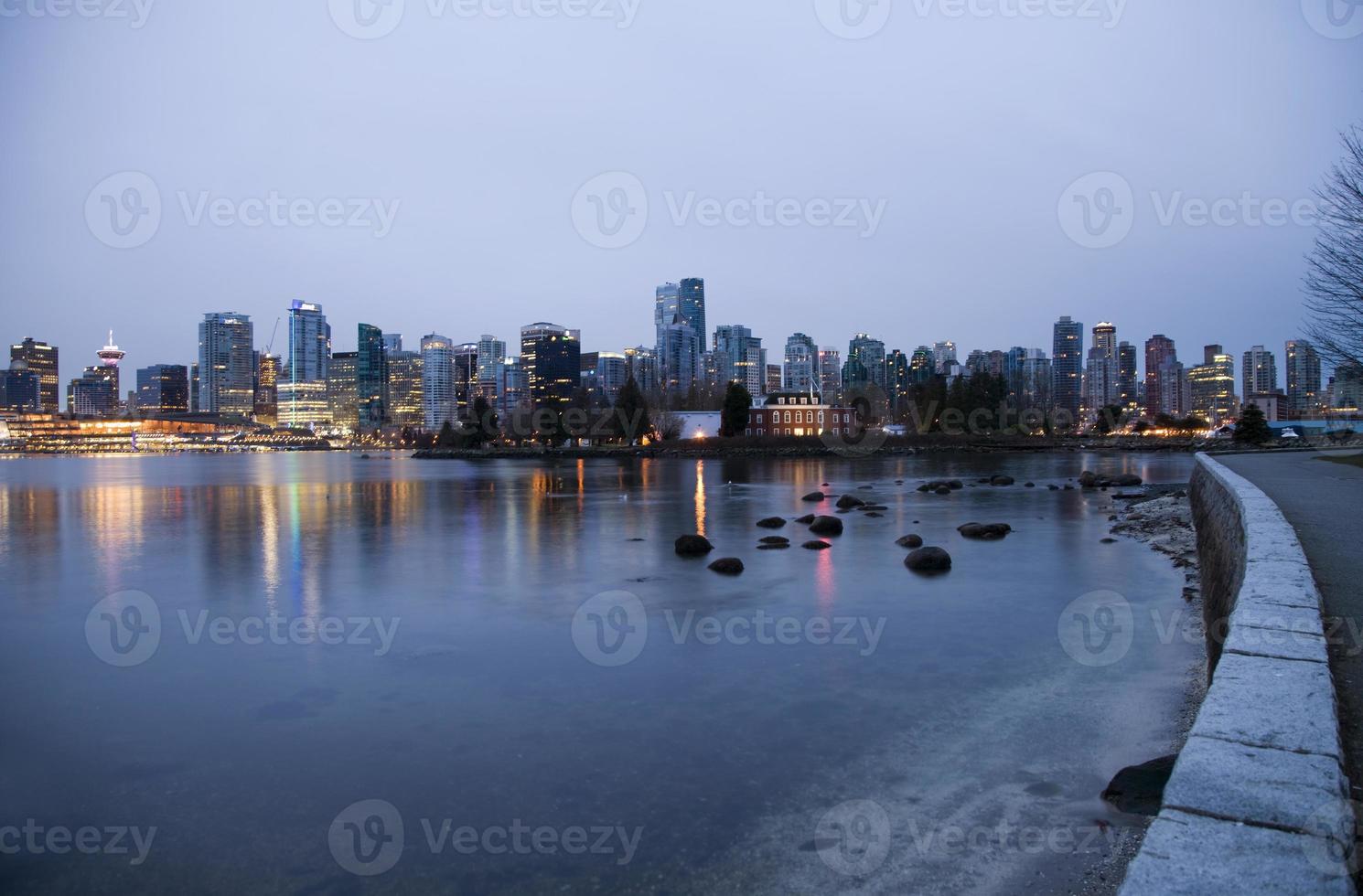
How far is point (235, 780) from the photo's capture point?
955 centimetres

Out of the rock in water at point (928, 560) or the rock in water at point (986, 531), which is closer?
the rock in water at point (928, 560)

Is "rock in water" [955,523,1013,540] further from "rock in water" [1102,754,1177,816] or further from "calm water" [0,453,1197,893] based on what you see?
"rock in water" [1102,754,1177,816]

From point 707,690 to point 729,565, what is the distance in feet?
34.6

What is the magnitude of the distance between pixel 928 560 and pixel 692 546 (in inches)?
286

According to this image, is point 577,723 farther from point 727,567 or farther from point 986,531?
point 986,531

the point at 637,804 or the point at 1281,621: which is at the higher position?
the point at 1281,621

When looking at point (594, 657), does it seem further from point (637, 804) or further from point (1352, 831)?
point (1352, 831)

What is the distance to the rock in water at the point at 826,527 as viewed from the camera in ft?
99.3

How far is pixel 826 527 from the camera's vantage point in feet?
100

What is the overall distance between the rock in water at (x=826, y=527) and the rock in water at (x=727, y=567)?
25.1ft

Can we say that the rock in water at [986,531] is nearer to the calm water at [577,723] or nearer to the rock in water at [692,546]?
the calm water at [577,723]

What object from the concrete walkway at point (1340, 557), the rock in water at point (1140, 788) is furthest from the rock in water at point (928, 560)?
the rock in water at point (1140, 788)

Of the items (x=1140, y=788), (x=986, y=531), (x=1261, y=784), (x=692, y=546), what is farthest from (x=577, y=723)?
(x=986, y=531)

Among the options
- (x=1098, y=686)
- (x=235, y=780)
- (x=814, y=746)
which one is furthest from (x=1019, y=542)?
(x=235, y=780)
